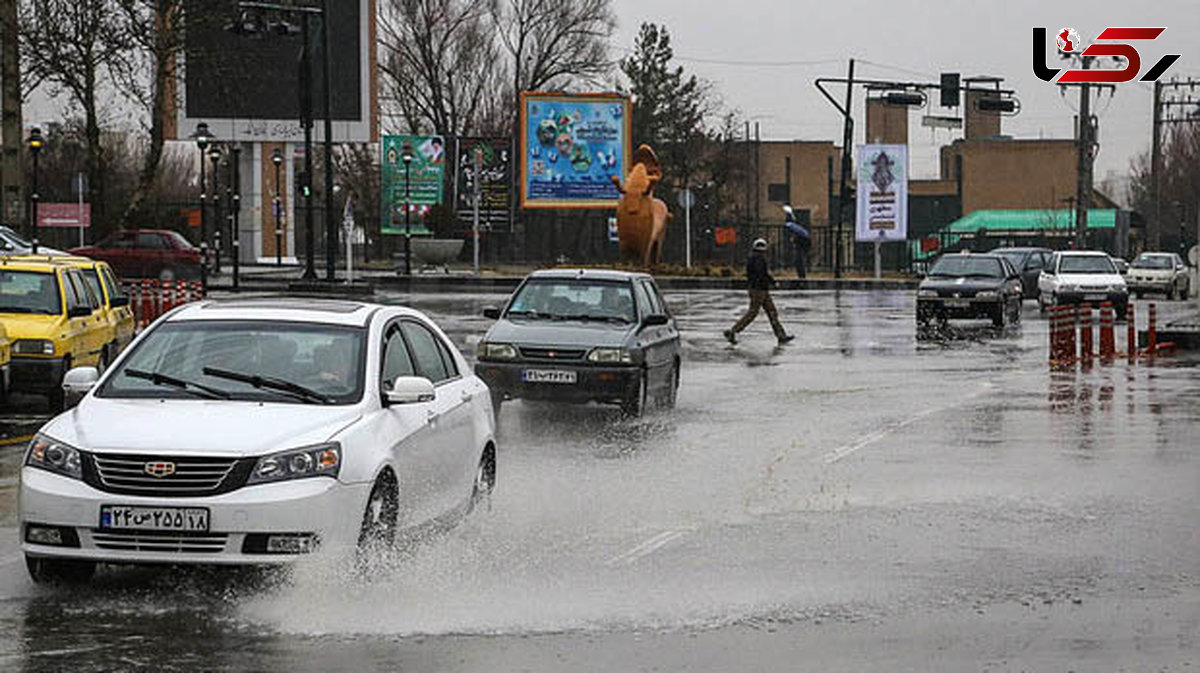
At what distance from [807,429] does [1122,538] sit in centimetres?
710

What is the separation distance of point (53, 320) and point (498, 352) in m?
4.78

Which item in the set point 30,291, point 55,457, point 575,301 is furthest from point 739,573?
point 30,291

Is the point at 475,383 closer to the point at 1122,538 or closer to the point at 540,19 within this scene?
the point at 1122,538

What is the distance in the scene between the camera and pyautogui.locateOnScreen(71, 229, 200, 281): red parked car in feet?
163

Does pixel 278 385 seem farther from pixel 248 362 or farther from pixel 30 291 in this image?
pixel 30 291

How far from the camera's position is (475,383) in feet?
37.2

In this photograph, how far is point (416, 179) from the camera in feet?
243

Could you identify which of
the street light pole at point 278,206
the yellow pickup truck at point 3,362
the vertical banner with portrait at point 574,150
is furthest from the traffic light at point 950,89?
the yellow pickup truck at point 3,362

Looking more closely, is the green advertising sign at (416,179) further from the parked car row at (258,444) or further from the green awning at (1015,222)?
the parked car row at (258,444)

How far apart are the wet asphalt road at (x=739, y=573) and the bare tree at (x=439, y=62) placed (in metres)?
65.5

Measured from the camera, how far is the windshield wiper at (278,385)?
30.9 ft

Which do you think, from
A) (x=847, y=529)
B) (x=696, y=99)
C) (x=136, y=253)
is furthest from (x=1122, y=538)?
(x=696, y=99)

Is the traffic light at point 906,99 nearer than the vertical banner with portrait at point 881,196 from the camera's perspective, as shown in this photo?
Yes

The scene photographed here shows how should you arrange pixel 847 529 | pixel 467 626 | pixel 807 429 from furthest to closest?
1. pixel 807 429
2. pixel 847 529
3. pixel 467 626
